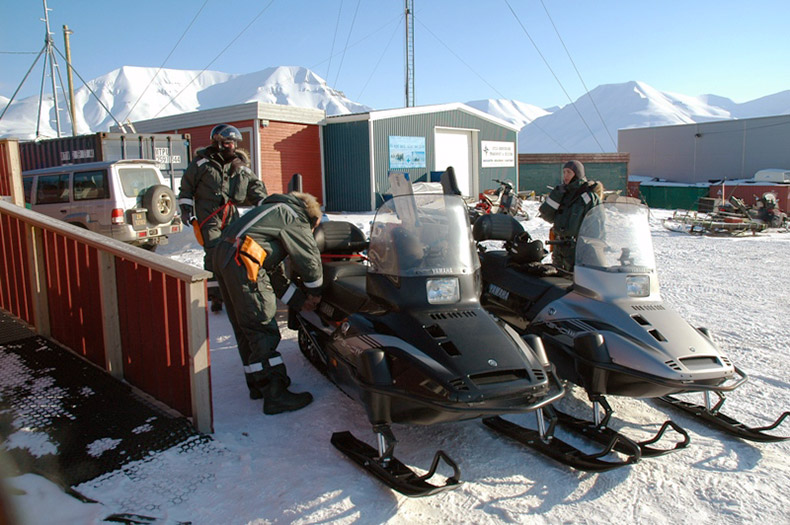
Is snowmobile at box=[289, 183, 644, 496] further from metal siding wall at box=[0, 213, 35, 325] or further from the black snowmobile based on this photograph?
metal siding wall at box=[0, 213, 35, 325]

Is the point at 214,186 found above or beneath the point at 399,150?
beneath

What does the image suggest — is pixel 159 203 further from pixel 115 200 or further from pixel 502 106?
pixel 502 106

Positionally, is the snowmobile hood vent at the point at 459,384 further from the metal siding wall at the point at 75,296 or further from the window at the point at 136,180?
the window at the point at 136,180

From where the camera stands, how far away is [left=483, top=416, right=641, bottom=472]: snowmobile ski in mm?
3043

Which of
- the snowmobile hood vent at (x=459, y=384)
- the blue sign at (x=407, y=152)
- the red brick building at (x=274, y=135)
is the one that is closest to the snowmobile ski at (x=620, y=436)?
the snowmobile hood vent at (x=459, y=384)

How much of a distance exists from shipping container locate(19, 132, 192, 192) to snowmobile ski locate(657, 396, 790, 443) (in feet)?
39.9

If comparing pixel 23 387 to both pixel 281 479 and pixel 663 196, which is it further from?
pixel 663 196

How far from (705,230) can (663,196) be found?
1305 centimetres

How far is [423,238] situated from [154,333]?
180cm

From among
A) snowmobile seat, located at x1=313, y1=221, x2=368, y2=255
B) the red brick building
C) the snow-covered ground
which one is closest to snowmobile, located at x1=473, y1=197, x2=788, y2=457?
the snow-covered ground

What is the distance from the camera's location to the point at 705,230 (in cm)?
1477

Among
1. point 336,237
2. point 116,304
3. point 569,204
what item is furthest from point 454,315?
point 569,204

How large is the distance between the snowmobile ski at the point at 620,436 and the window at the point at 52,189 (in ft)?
33.0

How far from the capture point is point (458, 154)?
69.7 ft
